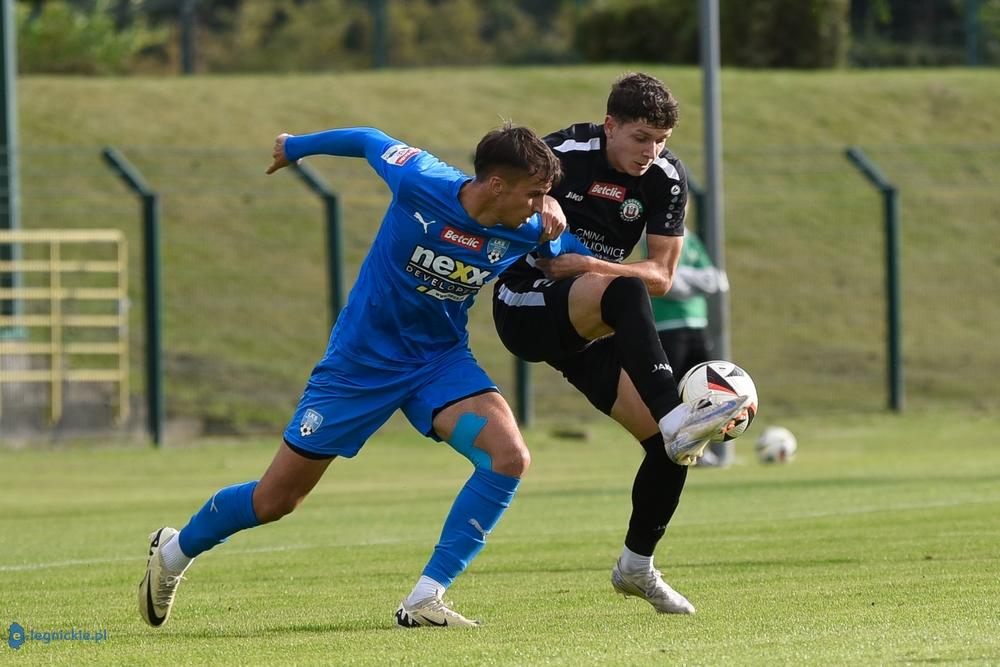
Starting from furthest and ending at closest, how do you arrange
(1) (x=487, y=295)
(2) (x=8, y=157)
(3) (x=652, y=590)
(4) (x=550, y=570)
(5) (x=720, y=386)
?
1. (1) (x=487, y=295)
2. (2) (x=8, y=157)
3. (4) (x=550, y=570)
4. (3) (x=652, y=590)
5. (5) (x=720, y=386)

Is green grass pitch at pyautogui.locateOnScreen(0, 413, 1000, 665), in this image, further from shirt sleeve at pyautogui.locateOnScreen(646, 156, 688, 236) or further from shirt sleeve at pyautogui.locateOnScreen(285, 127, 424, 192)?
shirt sleeve at pyautogui.locateOnScreen(285, 127, 424, 192)

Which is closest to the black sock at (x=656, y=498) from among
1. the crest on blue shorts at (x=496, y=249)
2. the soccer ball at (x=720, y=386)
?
the soccer ball at (x=720, y=386)

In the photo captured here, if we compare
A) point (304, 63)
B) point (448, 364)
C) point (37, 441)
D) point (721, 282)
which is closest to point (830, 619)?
point (448, 364)

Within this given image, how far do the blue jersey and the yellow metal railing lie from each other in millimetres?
13676

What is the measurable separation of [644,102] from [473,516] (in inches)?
71.5

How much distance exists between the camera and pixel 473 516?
6.30 m

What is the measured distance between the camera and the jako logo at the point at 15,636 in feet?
19.1

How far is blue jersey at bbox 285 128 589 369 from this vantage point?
6266mm

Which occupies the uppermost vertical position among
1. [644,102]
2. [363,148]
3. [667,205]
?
[644,102]

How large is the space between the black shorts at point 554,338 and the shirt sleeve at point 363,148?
78cm

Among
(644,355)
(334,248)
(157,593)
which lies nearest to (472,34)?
(334,248)

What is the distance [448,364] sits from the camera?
648 cm

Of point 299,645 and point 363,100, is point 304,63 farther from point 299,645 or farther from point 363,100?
point 299,645

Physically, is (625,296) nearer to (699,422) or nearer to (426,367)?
(699,422)
